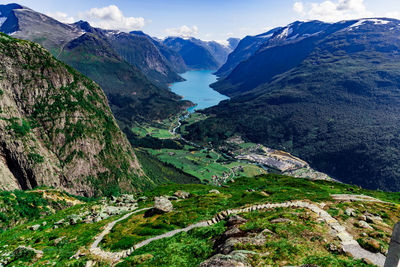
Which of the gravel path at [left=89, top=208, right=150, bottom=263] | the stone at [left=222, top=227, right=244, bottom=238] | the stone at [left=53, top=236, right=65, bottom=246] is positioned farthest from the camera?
the stone at [left=53, top=236, right=65, bottom=246]

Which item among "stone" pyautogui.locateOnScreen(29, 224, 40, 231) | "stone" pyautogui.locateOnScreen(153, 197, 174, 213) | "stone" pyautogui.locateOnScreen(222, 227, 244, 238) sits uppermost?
"stone" pyautogui.locateOnScreen(222, 227, 244, 238)

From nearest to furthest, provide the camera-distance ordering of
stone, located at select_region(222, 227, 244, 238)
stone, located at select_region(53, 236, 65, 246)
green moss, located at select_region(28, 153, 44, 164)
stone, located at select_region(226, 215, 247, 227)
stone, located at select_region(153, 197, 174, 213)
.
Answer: stone, located at select_region(222, 227, 244, 238)
stone, located at select_region(226, 215, 247, 227)
stone, located at select_region(53, 236, 65, 246)
stone, located at select_region(153, 197, 174, 213)
green moss, located at select_region(28, 153, 44, 164)

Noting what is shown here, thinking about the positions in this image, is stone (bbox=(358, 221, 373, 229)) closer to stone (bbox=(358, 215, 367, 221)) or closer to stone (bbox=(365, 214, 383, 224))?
stone (bbox=(358, 215, 367, 221))

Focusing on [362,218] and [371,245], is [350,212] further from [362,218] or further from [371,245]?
[371,245]

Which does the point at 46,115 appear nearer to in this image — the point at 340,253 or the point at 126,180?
the point at 126,180

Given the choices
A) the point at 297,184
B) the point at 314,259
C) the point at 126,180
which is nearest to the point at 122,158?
the point at 126,180

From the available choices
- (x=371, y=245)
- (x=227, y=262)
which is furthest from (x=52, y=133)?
(x=371, y=245)

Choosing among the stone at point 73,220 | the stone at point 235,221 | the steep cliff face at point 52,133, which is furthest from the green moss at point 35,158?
the stone at point 235,221

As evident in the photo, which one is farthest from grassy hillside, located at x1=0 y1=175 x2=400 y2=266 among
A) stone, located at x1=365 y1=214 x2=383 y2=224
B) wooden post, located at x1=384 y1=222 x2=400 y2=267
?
wooden post, located at x1=384 y1=222 x2=400 y2=267
